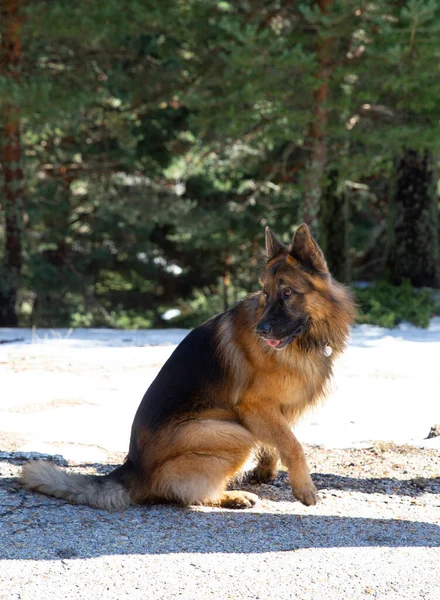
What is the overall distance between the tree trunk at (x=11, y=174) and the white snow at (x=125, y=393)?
4826 mm

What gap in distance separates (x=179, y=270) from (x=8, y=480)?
2113cm

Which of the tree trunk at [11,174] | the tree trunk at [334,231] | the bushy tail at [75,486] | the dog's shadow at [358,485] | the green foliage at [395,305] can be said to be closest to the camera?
the bushy tail at [75,486]

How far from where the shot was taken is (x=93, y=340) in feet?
41.5

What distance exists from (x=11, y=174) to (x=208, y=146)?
217 inches

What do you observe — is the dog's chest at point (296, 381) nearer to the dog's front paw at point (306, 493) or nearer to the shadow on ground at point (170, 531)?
the dog's front paw at point (306, 493)

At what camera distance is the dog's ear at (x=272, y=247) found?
5.09m

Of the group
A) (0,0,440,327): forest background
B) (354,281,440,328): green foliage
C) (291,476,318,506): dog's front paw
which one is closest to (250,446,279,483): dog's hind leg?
(291,476,318,506): dog's front paw

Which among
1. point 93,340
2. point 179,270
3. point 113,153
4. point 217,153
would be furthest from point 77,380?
point 179,270

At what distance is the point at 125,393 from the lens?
28.0 feet

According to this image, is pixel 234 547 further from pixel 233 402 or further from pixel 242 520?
pixel 233 402

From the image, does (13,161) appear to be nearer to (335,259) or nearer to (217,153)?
(217,153)

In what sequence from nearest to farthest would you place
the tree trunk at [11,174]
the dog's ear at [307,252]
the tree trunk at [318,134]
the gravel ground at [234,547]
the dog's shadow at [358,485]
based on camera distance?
the gravel ground at [234,547], the dog's ear at [307,252], the dog's shadow at [358,485], the tree trunk at [318,134], the tree trunk at [11,174]

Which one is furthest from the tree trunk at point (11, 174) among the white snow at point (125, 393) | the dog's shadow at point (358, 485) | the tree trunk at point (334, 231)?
→ the dog's shadow at point (358, 485)

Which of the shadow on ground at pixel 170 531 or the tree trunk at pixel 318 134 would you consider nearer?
the shadow on ground at pixel 170 531
